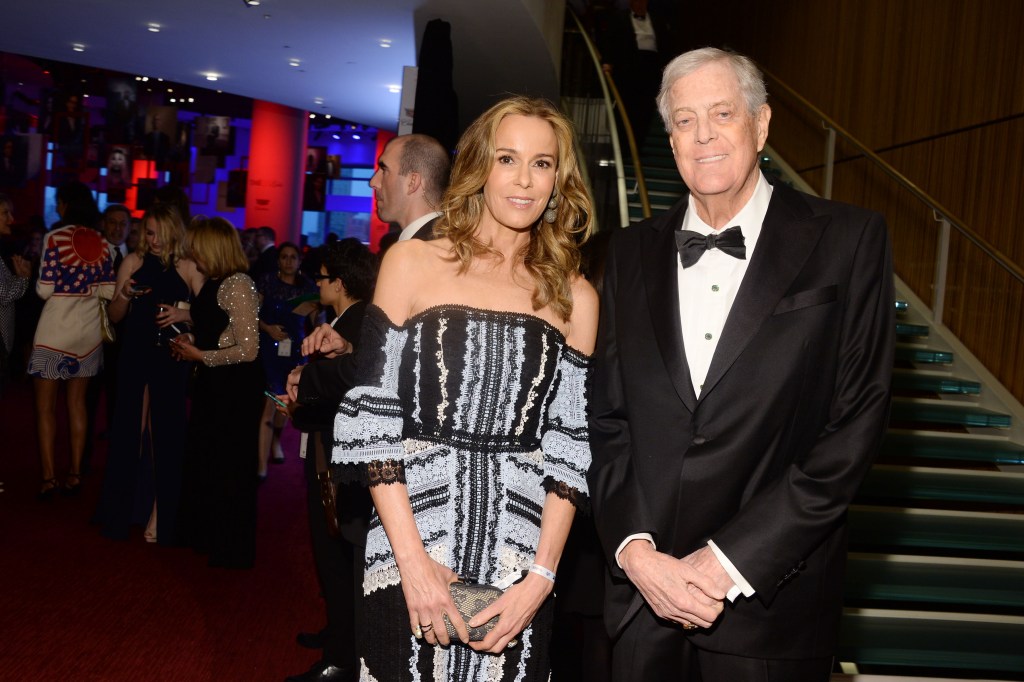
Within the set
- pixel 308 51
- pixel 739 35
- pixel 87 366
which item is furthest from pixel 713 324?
pixel 739 35

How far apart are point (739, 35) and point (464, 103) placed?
166 inches

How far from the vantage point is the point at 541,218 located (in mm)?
2297

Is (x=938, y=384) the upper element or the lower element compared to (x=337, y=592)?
upper

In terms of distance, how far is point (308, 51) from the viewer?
1184 centimetres

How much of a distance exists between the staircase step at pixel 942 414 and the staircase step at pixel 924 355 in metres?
0.68

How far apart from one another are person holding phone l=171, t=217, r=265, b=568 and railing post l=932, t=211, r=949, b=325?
4714 mm

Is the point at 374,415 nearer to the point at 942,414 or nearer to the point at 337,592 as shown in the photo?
the point at 337,592

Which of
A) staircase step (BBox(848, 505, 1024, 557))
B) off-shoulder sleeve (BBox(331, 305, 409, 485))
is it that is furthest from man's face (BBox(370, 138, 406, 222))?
staircase step (BBox(848, 505, 1024, 557))

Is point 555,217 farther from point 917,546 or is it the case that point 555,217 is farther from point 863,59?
point 863,59

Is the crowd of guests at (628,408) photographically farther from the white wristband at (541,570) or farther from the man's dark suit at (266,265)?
the man's dark suit at (266,265)

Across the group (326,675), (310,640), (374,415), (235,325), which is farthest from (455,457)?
(235,325)

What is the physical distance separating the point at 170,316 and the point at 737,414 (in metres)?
4.30

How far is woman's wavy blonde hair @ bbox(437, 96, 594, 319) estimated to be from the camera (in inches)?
84.7

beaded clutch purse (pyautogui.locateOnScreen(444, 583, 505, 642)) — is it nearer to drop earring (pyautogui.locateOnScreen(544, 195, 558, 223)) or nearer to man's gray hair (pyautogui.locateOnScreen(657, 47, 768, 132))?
drop earring (pyautogui.locateOnScreen(544, 195, 558, 223))
